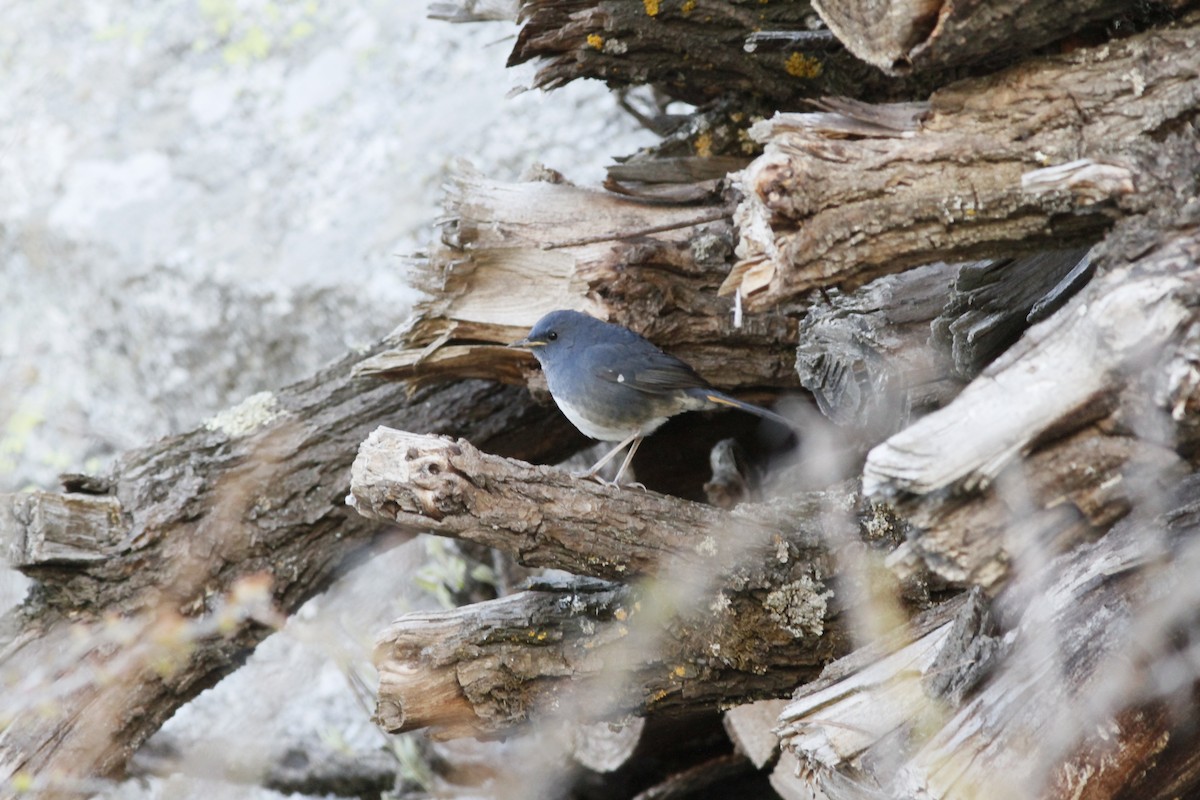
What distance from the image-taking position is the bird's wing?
11.4 ft

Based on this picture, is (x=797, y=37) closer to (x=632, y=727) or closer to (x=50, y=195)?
(x=632, y=727)

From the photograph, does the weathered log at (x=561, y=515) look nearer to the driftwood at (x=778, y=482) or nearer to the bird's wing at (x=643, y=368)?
the driftwood at (x=778, y=482)

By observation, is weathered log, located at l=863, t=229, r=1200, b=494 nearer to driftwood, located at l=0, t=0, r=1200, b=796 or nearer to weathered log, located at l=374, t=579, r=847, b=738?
driftwood, located at l=0, t=0, r=1200, b=796

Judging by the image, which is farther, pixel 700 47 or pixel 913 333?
pixel 700 47

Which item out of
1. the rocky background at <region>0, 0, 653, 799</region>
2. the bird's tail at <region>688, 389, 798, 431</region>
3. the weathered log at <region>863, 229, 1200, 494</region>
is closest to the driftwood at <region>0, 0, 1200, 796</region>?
the weathered log at <region>863, 229, 1200, 494</region>

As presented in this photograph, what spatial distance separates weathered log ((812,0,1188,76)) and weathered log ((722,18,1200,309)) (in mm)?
86

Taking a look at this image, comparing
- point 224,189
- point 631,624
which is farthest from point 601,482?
point 224,189

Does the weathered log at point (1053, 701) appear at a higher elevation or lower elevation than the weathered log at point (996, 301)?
lower

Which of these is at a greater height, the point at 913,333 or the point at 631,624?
the point at 913,333

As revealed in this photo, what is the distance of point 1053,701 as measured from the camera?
2.20 m

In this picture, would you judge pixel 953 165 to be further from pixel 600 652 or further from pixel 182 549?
pixel 182 549

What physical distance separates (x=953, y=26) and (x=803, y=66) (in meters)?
1.15

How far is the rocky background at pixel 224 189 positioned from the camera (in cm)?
570

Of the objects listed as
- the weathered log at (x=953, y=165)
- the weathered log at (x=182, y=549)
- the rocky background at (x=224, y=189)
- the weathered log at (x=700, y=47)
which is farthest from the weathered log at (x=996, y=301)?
the rocky background at (x=224, y=189)
